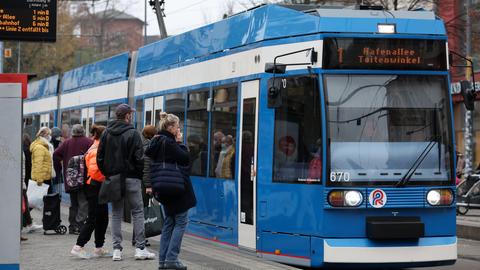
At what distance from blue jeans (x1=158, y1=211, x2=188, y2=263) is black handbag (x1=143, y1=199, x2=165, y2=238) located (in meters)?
1.29

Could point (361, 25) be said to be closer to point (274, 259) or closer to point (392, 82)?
point (392, 82)

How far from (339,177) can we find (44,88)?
20.0m

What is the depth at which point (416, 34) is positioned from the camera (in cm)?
1084

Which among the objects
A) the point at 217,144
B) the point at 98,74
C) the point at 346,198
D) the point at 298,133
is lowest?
the point at 346,198

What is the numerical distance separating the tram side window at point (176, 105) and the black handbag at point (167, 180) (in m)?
5.19

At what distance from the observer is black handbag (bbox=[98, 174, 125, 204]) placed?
10.4m

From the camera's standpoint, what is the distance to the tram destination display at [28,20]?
32.3ft

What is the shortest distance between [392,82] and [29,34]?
4.00 metres

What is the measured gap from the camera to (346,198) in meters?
10.2

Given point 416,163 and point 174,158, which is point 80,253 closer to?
point 174,158

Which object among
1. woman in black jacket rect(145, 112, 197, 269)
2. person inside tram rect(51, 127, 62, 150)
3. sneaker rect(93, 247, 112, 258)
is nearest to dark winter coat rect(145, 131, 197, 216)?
woman in black jacket rect(145, 112, 197, 269)

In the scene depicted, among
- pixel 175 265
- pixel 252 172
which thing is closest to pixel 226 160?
pixel 252 172

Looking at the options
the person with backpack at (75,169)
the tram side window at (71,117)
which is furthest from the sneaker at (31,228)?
the tram side window at (71,117)

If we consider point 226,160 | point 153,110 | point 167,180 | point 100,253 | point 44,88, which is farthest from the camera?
point 44,88
